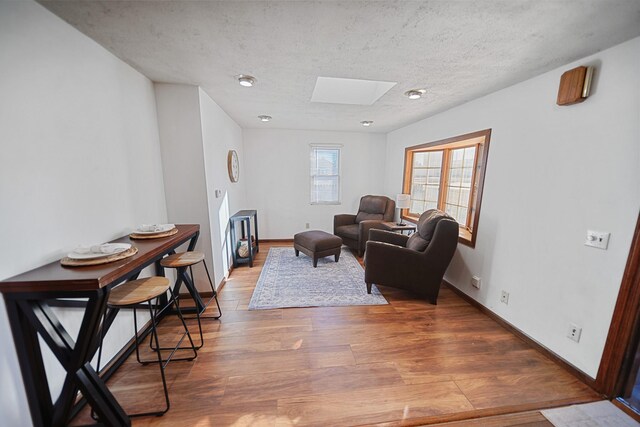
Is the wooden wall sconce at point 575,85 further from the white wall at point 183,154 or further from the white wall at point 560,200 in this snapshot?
the white wall at point 183,154

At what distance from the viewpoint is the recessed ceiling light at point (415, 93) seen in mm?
2307

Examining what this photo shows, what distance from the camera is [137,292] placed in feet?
4.52

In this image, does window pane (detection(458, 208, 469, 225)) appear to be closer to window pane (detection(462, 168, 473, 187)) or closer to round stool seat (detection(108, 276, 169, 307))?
window pane (detection(462, 168, 473, 187))

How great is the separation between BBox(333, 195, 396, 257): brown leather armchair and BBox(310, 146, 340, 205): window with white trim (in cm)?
60

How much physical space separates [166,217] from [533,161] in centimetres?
349

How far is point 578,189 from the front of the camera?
1627 millimetres

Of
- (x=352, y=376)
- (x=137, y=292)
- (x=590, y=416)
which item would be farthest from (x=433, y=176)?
(x=137, y=292)

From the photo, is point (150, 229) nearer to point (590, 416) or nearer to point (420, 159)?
point (590, 416)

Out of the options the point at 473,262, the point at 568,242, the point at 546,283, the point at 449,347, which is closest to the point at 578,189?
the point at 568,242

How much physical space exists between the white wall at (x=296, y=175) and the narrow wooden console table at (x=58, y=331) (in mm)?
3519

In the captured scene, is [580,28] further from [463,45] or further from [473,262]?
[473,262]

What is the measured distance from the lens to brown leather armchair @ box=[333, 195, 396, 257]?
13.3ft

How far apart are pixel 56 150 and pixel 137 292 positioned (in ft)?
3.00

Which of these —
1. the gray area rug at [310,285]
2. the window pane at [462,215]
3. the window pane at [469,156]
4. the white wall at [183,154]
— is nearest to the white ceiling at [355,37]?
the white wall at [183,154]
